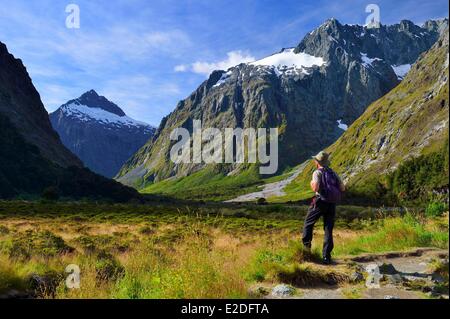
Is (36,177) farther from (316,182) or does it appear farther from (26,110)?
(316,182)

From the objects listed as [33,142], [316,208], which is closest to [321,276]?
[316,208]

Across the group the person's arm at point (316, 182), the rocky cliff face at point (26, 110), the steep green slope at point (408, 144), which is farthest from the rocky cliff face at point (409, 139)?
the person's arm at point (316, 182)

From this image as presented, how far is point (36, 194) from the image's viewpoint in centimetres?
10525

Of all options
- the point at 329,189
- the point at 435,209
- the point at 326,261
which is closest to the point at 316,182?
the point at 329,189

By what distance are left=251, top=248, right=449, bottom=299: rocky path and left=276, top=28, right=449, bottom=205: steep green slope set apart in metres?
88.8

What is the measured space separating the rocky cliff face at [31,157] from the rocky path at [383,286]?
8990cm

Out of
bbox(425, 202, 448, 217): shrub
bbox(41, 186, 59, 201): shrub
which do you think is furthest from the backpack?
bbox(41, 186, 59, 201): shrub

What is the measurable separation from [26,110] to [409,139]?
12946cm

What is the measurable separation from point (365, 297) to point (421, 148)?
456 feet

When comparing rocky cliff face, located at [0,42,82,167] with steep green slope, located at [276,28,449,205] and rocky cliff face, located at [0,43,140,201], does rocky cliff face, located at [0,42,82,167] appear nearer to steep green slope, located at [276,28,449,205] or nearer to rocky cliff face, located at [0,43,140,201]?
rocky cliff face, located at [0,43,140,201]

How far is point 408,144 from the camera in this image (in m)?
147

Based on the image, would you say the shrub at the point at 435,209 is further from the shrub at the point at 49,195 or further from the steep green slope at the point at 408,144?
the shrub at the point at 49,195

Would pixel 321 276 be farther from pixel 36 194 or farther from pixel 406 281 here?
pixel 36 194

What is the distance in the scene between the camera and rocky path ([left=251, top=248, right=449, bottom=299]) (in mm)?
7222
